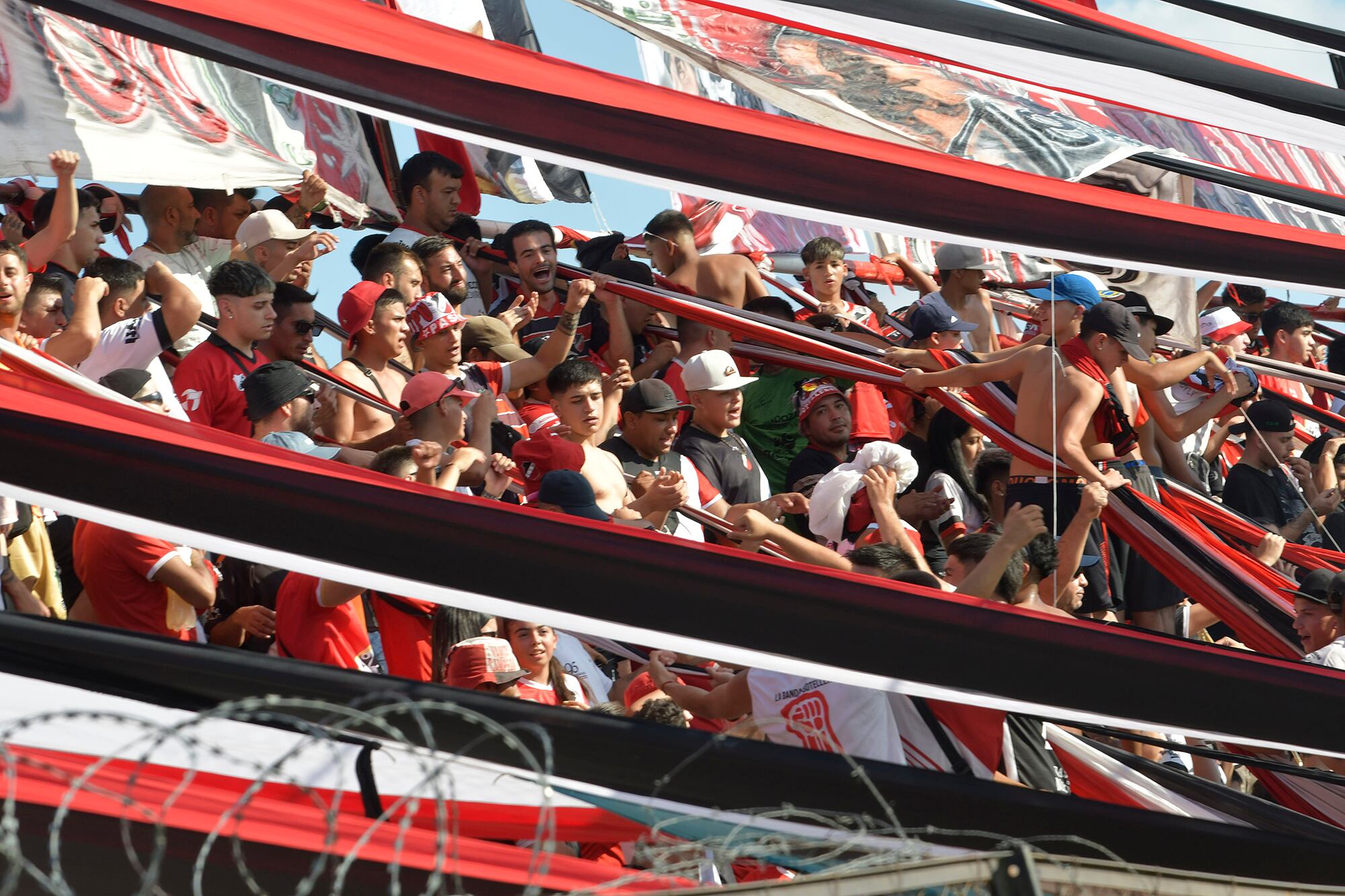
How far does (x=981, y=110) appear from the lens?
177 inches

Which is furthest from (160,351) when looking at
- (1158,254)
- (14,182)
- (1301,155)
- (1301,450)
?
(1301,450)

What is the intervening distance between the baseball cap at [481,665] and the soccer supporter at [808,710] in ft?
1.60

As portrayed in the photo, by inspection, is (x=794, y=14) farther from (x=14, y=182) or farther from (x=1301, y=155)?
(x=14, y=182)

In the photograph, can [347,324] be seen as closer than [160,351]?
No

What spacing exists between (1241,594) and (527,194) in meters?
4.72

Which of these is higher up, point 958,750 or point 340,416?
point 340,416

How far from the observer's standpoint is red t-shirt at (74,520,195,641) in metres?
4.12

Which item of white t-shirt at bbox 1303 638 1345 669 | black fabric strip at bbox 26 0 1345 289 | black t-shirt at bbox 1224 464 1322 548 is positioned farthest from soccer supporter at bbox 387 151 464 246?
white t-shirt at bbox 1303 638 1345 669

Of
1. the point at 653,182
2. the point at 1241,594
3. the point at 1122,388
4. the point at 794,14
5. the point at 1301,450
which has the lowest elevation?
the point at 1301,450

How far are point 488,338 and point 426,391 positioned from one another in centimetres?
139

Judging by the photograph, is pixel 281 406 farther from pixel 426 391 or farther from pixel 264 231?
pixel 264 231

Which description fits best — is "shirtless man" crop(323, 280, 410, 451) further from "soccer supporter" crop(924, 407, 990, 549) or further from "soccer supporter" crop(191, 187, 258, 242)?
"soccer supporter" crop(924, 407, 990, 549)

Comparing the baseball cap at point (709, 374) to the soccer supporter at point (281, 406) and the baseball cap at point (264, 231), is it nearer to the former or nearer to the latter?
the baseball cap at point (264, 231)

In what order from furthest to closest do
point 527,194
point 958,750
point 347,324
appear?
point 527,194 → point 347,324 → point 958,750
